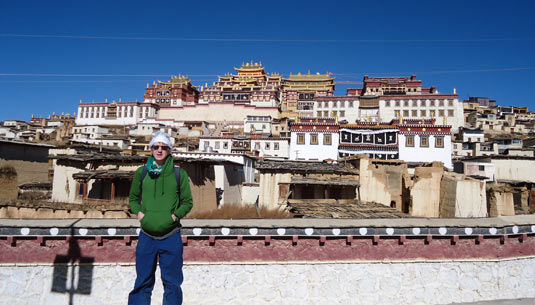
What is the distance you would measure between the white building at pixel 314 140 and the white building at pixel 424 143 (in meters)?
7.91

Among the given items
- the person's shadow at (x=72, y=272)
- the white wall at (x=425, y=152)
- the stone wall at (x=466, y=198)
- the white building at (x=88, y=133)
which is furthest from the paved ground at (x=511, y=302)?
the white building at (x=88, y=133)

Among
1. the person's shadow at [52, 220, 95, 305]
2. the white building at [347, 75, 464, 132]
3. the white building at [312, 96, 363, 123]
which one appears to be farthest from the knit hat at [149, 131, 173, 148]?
the white building at [312, 96, 363, 123]

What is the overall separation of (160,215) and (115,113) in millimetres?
85197

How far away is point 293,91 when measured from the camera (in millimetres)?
80750

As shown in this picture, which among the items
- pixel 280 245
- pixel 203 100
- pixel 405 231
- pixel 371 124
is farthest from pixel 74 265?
pixel 203 100

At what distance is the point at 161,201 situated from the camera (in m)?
5.05

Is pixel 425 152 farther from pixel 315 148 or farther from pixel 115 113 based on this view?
pixel 115 113

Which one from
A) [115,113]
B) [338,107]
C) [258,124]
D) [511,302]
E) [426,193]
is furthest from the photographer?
[115,113]

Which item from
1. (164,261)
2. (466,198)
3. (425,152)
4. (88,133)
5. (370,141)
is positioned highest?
(88,133)

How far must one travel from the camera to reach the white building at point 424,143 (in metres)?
39.7

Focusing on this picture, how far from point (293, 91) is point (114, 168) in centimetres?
6660

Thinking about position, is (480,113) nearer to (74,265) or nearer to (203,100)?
(203,100)

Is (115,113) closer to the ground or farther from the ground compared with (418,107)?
farther from the ground

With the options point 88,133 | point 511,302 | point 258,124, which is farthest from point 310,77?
point 511,302
